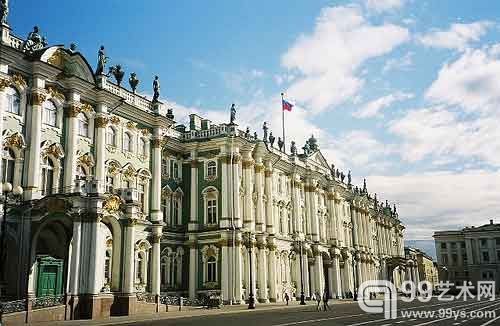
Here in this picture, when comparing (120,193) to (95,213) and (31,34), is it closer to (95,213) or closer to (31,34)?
(95,213)

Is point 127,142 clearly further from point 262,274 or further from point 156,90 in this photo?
point 262,274

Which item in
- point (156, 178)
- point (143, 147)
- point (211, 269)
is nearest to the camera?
point (143, 147)

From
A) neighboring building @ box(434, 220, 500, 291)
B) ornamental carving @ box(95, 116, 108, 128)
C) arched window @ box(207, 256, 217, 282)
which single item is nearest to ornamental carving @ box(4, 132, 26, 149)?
ornamental carving @ box(95, 116, 108, 128)

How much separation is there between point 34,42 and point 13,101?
15.5 ft

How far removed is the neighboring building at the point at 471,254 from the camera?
14125 centimetres

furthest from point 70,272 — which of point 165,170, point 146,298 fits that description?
point 165,170

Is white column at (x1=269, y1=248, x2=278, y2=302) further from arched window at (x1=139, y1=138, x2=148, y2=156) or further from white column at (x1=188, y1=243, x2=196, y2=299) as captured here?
arched window at (x1=139, y1=138, x2=148, y2=156)

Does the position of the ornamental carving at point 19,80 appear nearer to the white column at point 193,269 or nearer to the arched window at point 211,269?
the white column at point 193,269

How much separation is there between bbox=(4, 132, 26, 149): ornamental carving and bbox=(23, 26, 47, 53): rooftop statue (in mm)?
5853

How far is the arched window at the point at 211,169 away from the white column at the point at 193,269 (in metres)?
6.86

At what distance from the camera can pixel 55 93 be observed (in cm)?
3553

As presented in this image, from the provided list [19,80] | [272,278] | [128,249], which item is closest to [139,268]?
[128,249]

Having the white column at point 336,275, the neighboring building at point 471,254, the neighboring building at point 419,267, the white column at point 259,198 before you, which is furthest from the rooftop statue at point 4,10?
the neighboring building at point 471,254

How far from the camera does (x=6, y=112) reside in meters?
32.1
